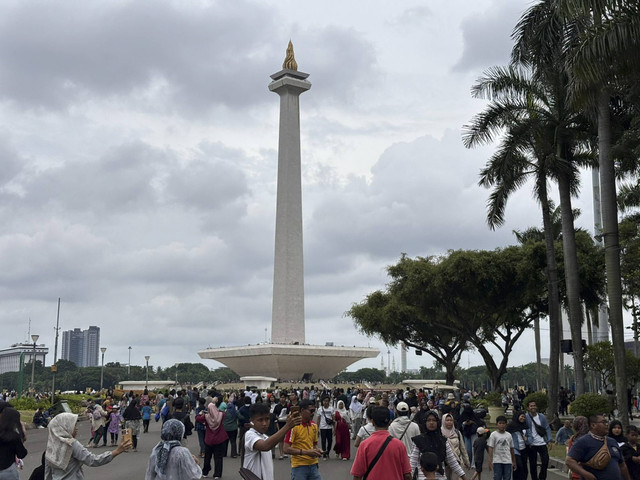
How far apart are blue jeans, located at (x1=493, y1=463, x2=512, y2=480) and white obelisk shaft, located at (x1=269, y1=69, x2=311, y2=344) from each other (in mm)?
62112

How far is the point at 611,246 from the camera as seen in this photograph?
21.4 meters

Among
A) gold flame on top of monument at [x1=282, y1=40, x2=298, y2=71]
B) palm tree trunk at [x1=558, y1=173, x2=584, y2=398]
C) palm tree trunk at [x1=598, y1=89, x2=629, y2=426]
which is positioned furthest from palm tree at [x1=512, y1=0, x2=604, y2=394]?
gold flame on top of monument at [x1=282, y1=40, x2=298, y2=71]

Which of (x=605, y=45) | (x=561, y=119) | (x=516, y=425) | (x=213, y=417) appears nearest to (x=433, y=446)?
(x=516, y=425)

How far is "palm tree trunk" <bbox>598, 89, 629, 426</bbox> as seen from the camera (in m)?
20.7

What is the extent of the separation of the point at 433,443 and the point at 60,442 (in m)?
4.61

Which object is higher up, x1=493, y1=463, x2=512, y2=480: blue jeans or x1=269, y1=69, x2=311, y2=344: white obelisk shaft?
x1=269, y1=69, x2=311, y2=344: white obelisk shaft

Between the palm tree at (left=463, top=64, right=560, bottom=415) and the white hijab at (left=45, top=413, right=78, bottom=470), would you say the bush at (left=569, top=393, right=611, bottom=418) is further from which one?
the white hijab at (left=45, top=413, right=78, bottom=470)

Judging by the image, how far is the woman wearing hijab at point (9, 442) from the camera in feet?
27.2

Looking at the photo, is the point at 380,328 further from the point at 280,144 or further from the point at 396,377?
the point at 396,377

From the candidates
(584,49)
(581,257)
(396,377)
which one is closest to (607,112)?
(584,49)

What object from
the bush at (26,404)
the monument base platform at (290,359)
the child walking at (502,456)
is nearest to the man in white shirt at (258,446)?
the child walking at (502,456)

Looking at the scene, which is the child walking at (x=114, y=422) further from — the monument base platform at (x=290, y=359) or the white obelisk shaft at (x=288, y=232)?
the white obelisk shaft at (x=288, y=232)

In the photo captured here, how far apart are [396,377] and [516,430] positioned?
158 meters

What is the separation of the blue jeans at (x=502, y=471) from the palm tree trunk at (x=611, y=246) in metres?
9.18
